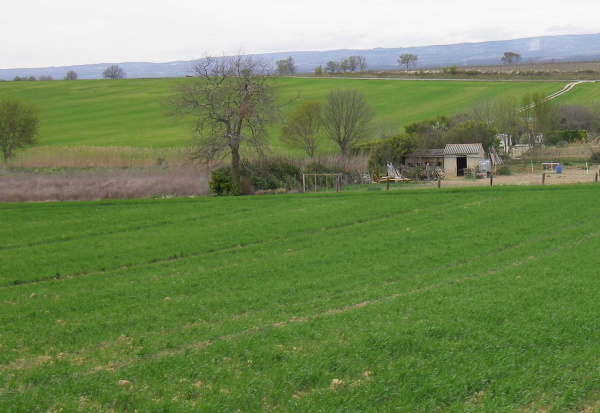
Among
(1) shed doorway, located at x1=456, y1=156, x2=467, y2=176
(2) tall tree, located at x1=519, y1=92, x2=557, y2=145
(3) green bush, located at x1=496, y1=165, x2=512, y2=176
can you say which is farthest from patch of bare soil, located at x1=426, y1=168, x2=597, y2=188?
(2) tall tree, located at x1=519, y1=92, x2=557, y2=145

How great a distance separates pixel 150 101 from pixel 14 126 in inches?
1767

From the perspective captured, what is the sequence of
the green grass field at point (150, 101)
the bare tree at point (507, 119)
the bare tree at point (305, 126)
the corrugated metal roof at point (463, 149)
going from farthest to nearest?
1. the green grass field at point (150, 101)
2. the bare tree at point (507, 119)
3. the bare tree at point (305, 126)
4. the corrugated metal roof at point (463, 149)

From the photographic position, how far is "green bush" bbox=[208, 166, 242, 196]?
125 ft

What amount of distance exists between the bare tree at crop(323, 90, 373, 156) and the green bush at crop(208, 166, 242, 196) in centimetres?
2105

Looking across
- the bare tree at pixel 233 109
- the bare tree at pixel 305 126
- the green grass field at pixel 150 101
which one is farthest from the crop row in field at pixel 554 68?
the bare tree at pixel 233 109

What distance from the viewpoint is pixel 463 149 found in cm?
5066

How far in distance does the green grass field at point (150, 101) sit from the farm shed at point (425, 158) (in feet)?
60.5

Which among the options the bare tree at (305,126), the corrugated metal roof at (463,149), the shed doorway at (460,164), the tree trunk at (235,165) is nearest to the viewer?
the tree trunk at (235,165)

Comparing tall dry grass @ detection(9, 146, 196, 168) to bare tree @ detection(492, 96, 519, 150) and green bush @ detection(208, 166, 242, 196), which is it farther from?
bare tree @ detection(492, 96, 519, 150)

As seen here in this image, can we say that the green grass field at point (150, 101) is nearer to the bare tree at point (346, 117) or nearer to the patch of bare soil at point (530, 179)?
the bare tree at point (346, 117)

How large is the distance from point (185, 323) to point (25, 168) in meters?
43.2

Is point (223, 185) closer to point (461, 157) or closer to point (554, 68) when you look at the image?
point (461, 157)

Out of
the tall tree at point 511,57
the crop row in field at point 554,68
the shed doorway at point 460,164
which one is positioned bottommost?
the shed doorway at point 460,164

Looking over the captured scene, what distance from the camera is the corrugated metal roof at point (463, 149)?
50.2m
